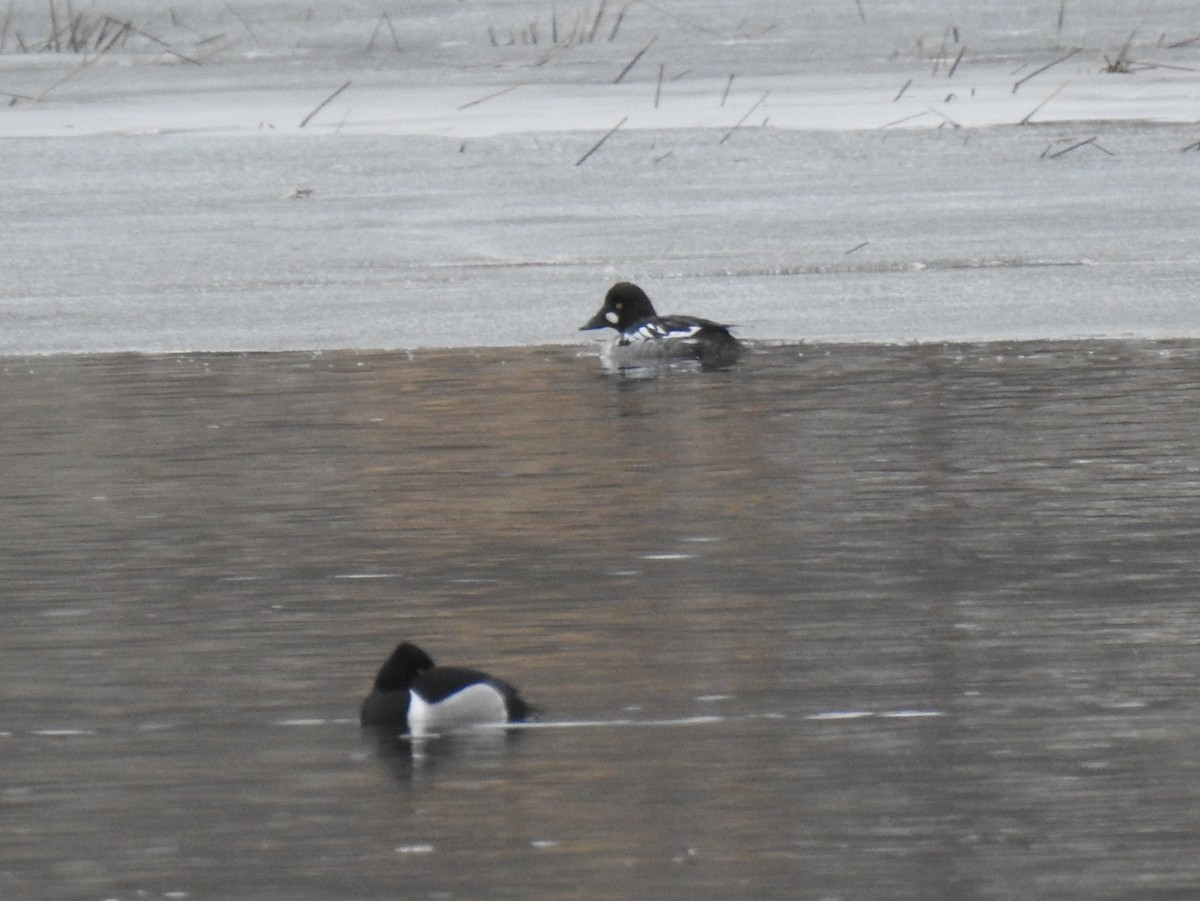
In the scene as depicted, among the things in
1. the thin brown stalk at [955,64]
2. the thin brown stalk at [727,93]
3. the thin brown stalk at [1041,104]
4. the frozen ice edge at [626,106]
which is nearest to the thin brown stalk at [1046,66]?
the frozen ice edge at [626,106]

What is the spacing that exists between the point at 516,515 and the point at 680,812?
2.74 metres

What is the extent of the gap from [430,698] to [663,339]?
514 cm

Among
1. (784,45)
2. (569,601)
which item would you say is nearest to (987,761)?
(569,601)

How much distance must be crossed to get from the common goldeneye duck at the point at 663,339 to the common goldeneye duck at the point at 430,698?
491cm

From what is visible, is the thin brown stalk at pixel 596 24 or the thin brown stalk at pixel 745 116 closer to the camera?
the thin brown stalk at pixel 745 116

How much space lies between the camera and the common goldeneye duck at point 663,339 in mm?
10266

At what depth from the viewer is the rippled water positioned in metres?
4.56

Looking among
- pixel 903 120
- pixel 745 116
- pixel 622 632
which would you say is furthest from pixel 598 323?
pixel 622 632

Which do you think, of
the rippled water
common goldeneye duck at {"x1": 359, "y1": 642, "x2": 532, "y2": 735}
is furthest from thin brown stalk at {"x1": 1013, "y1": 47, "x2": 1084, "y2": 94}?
common goldeneye duck at {"x1": 359, "y1": 642, "x2": 532, "y2": 735}

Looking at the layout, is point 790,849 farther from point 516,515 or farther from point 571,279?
point 571,279

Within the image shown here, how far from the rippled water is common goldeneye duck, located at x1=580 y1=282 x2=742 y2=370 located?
1.64 feet

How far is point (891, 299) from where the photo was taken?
11406 mm

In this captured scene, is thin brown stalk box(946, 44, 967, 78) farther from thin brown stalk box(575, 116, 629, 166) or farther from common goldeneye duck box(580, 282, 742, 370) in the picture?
common goldeneye duck box(580, 282, 742, 370)

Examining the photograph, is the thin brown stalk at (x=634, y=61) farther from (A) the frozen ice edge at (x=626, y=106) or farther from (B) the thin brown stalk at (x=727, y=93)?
(B) the thin brown stalk at (x=727, y=93)
